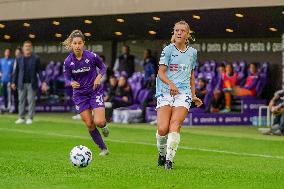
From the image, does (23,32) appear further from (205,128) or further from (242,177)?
(242,177)

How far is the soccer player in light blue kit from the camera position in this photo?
13.8 m

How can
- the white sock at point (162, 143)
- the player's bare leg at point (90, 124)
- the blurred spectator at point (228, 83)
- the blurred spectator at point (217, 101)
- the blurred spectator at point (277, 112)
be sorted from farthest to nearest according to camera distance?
the blurred spectator at point (228, 83) → the blurred spectator at point (217, 101) → the blurred spectator at point (277, 112) → the player's bare leg at point (90, 124) → the white sock at point (162, 143)

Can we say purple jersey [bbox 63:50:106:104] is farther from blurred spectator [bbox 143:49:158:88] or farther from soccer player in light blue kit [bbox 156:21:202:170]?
blurred spectator [bbox 143:49:158:88]

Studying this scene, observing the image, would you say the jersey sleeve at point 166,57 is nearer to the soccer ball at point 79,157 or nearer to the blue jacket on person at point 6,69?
the soccer ball at point 79,157

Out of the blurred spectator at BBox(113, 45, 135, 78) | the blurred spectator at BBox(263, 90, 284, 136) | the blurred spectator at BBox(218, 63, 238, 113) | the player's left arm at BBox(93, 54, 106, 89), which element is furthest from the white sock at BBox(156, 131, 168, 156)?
the blurred spectator at BBox(113, 45, 135, 78)

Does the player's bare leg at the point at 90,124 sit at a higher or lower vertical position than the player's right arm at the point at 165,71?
lower

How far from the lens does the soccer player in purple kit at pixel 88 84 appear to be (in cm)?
1642

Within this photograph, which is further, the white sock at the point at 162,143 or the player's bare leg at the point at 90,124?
the player's bare leg at the point at 90,124

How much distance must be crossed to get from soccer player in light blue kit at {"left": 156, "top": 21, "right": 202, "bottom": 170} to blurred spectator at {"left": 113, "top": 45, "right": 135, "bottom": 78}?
2092cm

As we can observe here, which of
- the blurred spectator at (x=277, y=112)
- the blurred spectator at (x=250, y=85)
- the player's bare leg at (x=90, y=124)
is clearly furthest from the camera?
the blurred spectator at (x=250, y=85)

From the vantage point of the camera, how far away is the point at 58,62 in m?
41.3

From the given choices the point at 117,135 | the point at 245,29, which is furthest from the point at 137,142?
the point at 245,29

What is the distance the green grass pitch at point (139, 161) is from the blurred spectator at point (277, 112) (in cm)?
65

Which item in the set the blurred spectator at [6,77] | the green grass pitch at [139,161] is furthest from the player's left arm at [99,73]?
the blurred spectator at [6,77]
